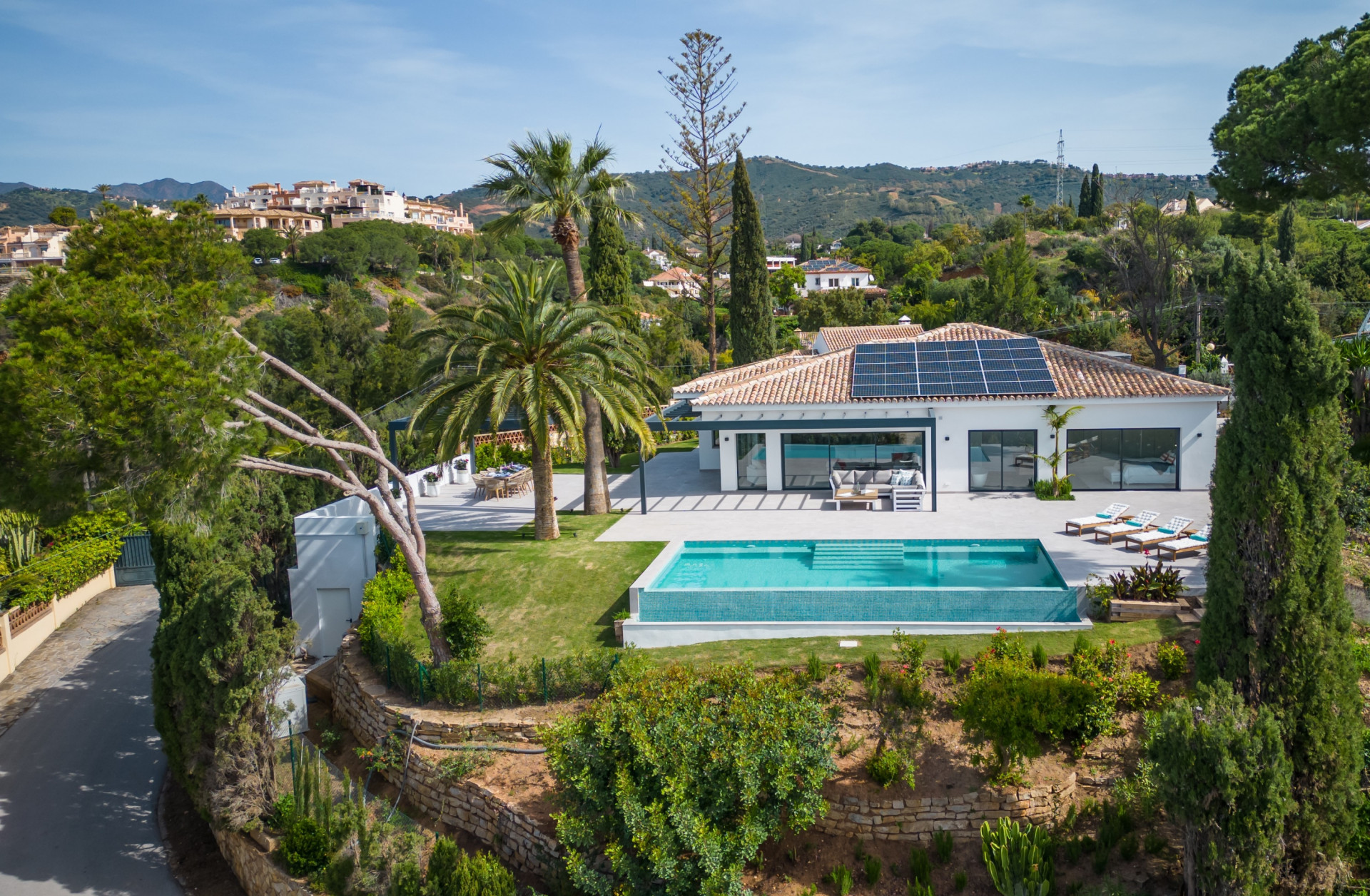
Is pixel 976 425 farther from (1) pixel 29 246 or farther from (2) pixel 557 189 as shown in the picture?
(1) pixel 29 246

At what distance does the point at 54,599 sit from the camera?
25078 millimetres

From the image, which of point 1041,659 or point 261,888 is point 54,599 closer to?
point 261,888

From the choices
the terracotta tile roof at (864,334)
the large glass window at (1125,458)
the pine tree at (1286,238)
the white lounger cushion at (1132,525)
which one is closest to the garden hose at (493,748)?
the white lounger cushion at (1132,525)

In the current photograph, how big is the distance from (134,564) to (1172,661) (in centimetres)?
3096

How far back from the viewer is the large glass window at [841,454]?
24.7 m

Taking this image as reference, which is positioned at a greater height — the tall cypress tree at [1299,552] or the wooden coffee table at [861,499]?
the tall cypress tree at [1299,552]

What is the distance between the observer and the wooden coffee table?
904 inches

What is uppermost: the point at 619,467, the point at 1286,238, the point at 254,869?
the point at 1286,238

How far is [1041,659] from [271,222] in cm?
12551

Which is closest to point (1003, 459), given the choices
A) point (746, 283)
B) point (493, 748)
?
point (493, 748)

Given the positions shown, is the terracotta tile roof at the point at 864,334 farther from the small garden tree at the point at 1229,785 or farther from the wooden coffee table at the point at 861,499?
the small garden tree at the point at 1229,785

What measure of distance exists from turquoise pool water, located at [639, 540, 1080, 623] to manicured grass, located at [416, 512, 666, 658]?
1065 millimetres

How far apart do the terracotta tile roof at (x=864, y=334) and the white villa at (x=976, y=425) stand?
13.4 meters

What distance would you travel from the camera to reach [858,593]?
15523mm
